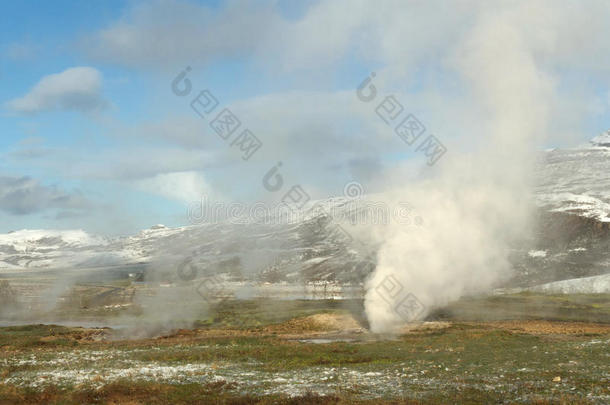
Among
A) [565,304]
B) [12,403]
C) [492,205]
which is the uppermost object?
[492,205]

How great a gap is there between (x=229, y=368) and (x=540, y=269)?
179 metres

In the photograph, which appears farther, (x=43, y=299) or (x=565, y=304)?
(x=43, y=299)

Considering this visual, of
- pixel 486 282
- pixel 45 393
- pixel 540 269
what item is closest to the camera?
pixel 45 393

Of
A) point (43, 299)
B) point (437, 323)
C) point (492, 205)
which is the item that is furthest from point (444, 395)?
Result: point (43, 299)

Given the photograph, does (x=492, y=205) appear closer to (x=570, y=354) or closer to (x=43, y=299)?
(x=570, y=354)

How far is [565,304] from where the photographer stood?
113 m

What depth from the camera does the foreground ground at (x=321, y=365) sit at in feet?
101

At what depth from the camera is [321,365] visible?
4450cm

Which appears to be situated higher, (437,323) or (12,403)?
(12,403)

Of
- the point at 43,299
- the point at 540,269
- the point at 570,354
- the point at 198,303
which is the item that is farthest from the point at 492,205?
the point at 43,299

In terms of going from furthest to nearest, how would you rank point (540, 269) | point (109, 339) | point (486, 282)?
point (540, 269) < point (486, 282) < point (109, 339)

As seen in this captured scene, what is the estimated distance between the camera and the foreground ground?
3081cm

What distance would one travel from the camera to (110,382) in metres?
36.6

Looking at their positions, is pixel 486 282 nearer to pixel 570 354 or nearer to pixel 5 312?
pixel 570 354
